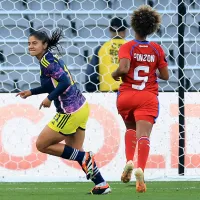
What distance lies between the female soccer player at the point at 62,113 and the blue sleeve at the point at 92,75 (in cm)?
248

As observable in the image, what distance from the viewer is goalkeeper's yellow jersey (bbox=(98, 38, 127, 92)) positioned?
9195 millimetres

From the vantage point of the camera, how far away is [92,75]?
30.8ft

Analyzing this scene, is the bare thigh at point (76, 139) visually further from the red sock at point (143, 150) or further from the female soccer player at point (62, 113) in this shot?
the red sock at point (143, 150)

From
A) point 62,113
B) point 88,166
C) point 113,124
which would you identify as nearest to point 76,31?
point 113,124

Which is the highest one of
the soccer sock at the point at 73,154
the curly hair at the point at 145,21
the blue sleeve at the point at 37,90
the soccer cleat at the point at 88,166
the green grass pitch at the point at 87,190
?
the curly hair at the point at 145,21

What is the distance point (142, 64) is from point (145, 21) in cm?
39

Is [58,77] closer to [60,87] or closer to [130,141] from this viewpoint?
[60,87]

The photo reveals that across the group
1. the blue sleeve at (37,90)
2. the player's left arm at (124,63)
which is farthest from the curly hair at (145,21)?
the blue sleeve at (37,90)

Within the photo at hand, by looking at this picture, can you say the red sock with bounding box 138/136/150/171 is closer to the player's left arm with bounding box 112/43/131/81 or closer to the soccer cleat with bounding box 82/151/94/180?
the soccer cleat with bounding box 82/151/94/180

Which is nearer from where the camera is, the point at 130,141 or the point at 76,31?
the point at 130,141

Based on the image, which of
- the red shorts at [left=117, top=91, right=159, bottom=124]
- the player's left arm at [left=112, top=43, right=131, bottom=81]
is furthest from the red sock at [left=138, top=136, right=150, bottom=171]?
the player's left arm at [left=112, top=43, right=131, bottom=81]

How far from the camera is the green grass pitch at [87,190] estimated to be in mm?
6160

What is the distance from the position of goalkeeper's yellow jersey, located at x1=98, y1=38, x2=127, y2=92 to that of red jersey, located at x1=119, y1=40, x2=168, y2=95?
2.25 m

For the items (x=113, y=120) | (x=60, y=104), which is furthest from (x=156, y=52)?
(x=113, y=120)
